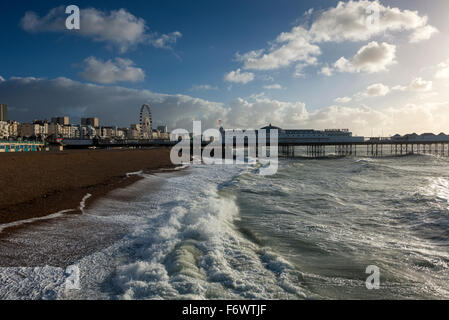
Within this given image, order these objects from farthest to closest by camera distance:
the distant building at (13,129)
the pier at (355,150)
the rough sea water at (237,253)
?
the distant building at (13,129)
the pier at (355,150)
the rough sea water at (237,253)

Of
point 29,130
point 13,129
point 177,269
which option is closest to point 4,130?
point 13,129

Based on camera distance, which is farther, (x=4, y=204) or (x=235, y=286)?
(x=4, y=204)

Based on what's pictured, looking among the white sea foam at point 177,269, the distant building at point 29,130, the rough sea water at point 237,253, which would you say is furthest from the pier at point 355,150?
the distant building at point 29,130

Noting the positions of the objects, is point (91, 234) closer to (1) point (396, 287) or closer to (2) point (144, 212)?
(2) point (144, 212)

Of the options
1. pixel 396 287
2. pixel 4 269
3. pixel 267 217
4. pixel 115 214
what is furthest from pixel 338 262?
pixel 115 214

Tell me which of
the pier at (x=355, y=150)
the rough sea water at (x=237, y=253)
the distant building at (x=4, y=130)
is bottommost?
the rough sea water at (x=237, y=253)

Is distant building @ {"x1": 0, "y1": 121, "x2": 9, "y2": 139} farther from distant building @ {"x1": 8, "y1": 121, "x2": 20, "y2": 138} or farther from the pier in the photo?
the pier

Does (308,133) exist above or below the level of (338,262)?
above

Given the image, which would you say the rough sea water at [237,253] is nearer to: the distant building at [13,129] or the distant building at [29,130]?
the distant building at [13,129]
